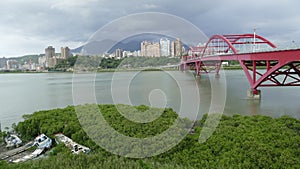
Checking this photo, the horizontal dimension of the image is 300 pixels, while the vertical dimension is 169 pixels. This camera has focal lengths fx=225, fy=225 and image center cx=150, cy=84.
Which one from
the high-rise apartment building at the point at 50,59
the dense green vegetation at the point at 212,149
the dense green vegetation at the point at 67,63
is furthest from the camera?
the high-rise apartment building at the point at 50,59

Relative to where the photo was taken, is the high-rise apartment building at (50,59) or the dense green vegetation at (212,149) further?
the high-rise apartment building at (50,59)

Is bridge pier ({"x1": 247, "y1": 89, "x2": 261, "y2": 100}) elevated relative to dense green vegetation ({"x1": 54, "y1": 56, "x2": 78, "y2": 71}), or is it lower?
lower

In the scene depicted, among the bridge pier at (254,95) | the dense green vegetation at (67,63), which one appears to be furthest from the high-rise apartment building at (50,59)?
the bridge pier at (254,95)

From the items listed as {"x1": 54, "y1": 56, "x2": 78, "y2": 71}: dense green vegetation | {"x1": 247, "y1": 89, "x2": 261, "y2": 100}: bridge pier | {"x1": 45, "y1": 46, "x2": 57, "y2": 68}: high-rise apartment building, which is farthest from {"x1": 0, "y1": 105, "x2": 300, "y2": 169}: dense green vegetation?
{"x1": 45, "y1": 46, "x2": 57, "y2": 68}: high-rise apartment building

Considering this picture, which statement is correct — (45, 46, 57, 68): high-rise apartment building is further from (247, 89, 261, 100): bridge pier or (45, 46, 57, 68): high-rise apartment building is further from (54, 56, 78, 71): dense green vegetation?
(247, 89, 261, 100): bridge pier

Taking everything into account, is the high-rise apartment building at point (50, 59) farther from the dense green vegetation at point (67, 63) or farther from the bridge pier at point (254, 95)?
the bridge pier at point (254, 95)

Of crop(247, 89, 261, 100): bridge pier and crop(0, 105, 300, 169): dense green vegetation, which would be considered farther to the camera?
crop(247, 89, 261, 100): bridge pier

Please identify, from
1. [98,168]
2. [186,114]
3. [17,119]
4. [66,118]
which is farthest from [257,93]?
[17,119]

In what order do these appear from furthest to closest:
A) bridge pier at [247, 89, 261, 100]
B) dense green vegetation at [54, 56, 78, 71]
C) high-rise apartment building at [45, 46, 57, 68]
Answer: high-rise apartment building at [45, 46, 57, 68], dense green vegetation at [54, 56, 78, 71], bridge pier at [247, 89, 261, 100]

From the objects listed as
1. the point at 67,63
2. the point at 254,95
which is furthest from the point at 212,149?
the point at 67,63
